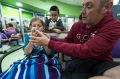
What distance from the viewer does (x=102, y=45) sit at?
0.99 meters

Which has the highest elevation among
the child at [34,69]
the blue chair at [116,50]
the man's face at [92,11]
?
the man's face at [92,11]

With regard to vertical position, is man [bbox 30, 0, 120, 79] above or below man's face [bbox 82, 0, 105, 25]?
A: below

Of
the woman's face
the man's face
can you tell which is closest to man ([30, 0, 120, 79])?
the man's face

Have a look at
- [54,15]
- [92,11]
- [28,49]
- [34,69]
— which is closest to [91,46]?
[92,11]

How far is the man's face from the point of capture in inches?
43.8

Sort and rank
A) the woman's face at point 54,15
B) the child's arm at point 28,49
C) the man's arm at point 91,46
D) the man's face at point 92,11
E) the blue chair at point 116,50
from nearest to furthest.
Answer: the man's arm at point 91,46
the man's face at point 92,11
the child's arm at point 28,49
the blue chair at point 116,50
the woman's face at point 54,15

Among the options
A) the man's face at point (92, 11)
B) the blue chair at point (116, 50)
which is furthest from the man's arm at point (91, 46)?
the blue chair at point (116, 50)

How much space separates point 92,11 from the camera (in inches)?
44.3

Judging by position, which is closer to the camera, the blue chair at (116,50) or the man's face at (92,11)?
the man's face at (92,11)

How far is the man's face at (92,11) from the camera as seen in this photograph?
1.11 meters

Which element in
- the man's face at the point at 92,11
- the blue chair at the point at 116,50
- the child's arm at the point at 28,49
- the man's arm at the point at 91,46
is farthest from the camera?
the blue chair at the point at 116,50

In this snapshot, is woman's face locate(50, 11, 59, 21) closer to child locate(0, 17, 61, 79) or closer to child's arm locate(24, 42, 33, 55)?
child's arm locate(24, 42, 33, 55)

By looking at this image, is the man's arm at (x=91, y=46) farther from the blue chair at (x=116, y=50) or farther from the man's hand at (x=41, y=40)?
the blue chair at (x=116, y=50)

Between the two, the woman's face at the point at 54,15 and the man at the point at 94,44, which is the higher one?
the woman's face at the point at 54,15
